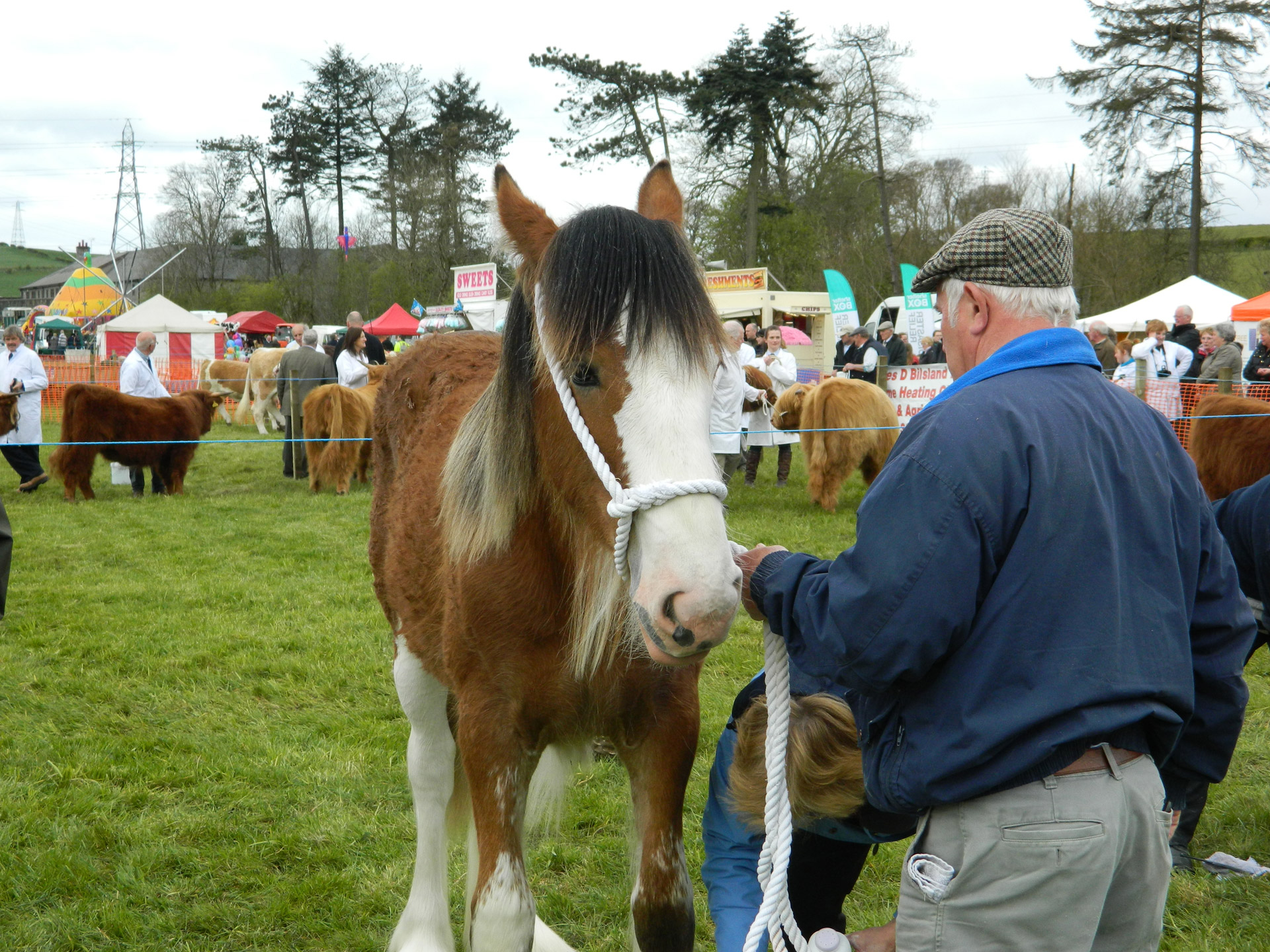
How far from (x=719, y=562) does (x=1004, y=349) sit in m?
0.58

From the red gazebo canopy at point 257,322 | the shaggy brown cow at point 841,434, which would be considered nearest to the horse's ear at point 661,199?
the shaggy brown cow at point 841,434

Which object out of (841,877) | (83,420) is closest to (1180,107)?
(83,420)

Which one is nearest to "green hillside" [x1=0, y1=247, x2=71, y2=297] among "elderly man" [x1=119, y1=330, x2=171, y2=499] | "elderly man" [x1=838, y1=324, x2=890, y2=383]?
"elderly man" [x1=119, y1=330, x2=171, y2=499]

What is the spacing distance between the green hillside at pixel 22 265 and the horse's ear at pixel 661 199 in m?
93.5

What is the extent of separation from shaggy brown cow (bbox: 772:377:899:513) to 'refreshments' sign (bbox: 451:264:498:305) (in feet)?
18.6

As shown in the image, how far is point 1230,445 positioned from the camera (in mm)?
7188

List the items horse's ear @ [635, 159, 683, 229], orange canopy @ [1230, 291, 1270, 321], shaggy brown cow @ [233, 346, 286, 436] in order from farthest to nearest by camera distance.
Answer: shaggy brown cow @ [233, 346, 286, 436], orange canopy @ [1230, 291, 1270, 321], horse's ear @ [635, 159, 683, 229]

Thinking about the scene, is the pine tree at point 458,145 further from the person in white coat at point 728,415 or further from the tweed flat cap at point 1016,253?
the tweed flat cap at point 1016,253

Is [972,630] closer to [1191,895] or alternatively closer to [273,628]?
[1191,895]

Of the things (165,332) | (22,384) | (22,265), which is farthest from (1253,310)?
(22,265)

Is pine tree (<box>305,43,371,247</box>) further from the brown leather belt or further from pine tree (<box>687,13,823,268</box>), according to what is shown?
the brown leather belt

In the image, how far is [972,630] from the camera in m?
1.40

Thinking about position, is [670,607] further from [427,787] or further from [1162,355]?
[1162,355]

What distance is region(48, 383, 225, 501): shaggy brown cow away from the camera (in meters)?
10.7
